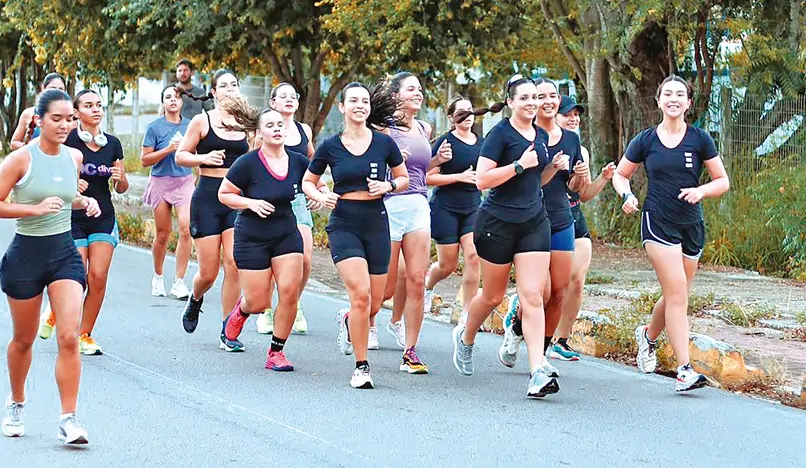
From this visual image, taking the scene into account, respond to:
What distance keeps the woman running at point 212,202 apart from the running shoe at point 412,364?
5.45ft

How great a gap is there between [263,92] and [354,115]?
24035mm

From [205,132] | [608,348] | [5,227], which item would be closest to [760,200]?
[608,348]

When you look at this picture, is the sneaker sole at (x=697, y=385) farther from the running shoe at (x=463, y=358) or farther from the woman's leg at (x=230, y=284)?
the woman's leg at (x=230, y=284)

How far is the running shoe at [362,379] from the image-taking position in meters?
8.83

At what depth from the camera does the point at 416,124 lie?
1021 cm

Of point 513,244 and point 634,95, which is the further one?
point 634,95

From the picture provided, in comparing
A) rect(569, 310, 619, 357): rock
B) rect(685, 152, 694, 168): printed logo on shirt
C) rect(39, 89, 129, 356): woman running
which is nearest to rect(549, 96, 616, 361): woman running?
rect(569, 310, 619, 357): rock

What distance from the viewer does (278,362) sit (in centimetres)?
953

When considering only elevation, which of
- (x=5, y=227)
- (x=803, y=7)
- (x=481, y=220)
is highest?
(x=803, y=7)

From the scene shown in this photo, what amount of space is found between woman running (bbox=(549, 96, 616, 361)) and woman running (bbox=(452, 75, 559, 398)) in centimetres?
90

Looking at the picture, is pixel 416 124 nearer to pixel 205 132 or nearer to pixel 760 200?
pixel 205 132

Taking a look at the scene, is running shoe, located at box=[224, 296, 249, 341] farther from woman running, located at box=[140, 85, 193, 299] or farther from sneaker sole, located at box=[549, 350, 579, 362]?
woman running, located at box=[140, 85, 193, 299]

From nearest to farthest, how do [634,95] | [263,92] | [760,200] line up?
[760,200] < [634,95] < [263,92]

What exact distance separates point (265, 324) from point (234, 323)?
131cm
